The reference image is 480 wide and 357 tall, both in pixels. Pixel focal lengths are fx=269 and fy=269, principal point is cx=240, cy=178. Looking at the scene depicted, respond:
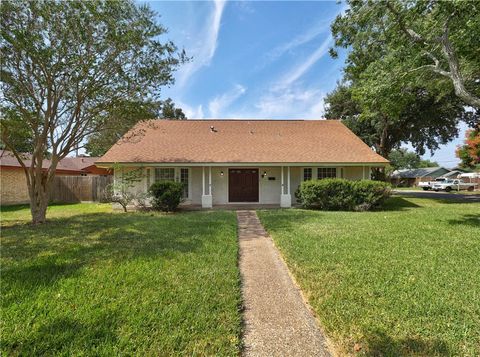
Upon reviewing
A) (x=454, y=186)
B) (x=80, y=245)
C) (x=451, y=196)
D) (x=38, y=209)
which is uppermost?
(x=454, y=186)

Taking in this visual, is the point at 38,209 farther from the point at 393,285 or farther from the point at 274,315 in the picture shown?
the point at 393,285

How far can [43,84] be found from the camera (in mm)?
8602

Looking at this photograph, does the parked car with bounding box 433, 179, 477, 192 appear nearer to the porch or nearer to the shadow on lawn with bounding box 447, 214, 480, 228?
the porch

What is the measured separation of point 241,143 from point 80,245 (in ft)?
36.0


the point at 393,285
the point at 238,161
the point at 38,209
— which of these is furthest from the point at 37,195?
the point at 393,285

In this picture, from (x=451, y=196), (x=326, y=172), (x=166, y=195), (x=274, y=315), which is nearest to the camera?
(x=274, y=315)

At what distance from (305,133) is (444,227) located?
33.9 ft

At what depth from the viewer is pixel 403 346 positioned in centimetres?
262

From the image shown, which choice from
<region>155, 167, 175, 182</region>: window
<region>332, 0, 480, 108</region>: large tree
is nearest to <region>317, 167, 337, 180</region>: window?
<region>332, 0, 480, 108</region>: large tree

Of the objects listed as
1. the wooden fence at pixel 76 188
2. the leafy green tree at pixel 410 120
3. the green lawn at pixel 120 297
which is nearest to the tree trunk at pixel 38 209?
the green lawn at pixel 120 297

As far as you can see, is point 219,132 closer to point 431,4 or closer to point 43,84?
point 43,84

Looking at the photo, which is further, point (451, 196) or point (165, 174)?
point (451, 196)

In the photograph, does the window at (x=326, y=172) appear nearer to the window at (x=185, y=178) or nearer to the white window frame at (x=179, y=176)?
the white window frame at (x=179, y=176)

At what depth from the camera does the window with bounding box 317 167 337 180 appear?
14992mm
